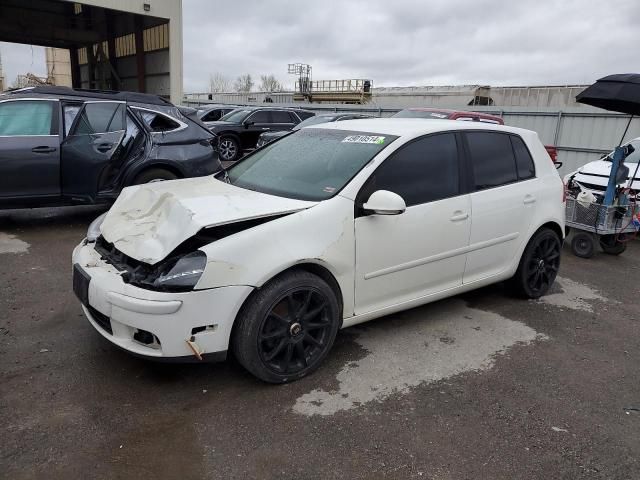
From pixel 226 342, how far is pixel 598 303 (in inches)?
151

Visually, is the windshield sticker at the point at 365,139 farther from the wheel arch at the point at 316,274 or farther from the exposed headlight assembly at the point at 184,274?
the exposed headlight assembly at the point at 184,274

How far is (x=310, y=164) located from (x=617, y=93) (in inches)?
170

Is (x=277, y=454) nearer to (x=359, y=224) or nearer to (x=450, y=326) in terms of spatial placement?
(x=359, y=224)

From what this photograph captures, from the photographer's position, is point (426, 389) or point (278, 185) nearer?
point (426, 389)

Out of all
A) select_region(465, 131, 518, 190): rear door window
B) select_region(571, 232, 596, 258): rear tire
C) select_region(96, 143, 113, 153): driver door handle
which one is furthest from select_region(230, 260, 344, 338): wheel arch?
select_region(571, 232, 596, 258): rear tire

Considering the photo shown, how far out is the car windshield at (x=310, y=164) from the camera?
3.47m

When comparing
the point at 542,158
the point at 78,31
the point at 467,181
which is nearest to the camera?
the point at 467,181

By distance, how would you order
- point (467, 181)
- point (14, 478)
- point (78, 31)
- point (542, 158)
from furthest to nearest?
1. point (78, 31)
2. point (542, 158)
3. point (467, 181)
4. point (14, 478)

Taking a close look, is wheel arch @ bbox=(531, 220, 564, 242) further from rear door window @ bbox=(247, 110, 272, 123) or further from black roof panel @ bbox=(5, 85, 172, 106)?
rear door window @ bbox=(247, 110, 272, 123)

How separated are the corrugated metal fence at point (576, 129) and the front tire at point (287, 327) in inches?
473

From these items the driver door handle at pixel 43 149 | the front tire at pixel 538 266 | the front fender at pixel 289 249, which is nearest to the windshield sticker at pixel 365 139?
the front fender at pixel 289 249

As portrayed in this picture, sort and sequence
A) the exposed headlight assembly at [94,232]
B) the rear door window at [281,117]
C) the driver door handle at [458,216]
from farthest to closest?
the rear door window at [281,117], the driver door handle at [458,216], the exposed headlight assembly at [94,232]

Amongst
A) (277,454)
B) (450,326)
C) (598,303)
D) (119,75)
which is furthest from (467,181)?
(119,75)

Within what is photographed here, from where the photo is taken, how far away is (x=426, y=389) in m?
3.18
